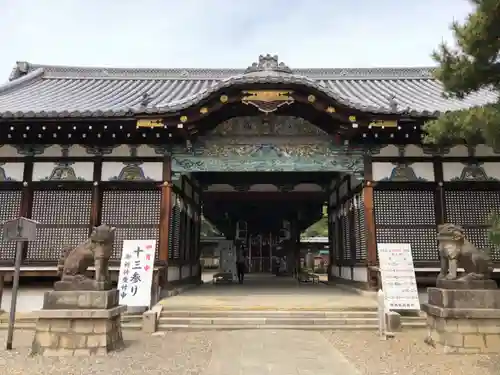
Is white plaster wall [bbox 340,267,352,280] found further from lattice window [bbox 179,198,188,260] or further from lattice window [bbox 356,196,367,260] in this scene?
lattice window [bbox 179,198,188,260]

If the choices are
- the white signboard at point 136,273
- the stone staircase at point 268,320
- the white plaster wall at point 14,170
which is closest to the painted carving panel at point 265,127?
the white signboard at point 136,273

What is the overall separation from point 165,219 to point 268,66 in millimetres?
4549

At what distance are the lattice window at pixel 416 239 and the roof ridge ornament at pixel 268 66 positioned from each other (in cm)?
467

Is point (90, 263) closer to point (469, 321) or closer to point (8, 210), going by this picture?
point (8, 210)

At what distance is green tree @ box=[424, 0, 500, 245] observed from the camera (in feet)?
17.8

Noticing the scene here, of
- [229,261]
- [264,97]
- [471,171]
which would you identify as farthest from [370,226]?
[229,261]

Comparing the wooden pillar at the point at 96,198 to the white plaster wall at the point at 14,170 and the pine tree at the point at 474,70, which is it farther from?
the pine tree at the point at 474,70

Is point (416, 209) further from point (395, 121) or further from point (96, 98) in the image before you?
point (96, 98)

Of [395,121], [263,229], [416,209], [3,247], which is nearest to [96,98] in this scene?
[3,247]

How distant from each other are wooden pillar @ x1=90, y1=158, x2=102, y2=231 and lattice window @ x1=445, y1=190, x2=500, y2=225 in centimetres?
871

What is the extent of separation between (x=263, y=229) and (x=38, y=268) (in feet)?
72.9

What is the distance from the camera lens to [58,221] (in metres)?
10.7

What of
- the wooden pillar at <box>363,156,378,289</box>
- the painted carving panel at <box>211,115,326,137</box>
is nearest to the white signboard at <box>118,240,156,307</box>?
the painted carving panel at <box>211,115,326,137</box>

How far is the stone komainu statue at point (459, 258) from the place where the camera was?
6.93m
